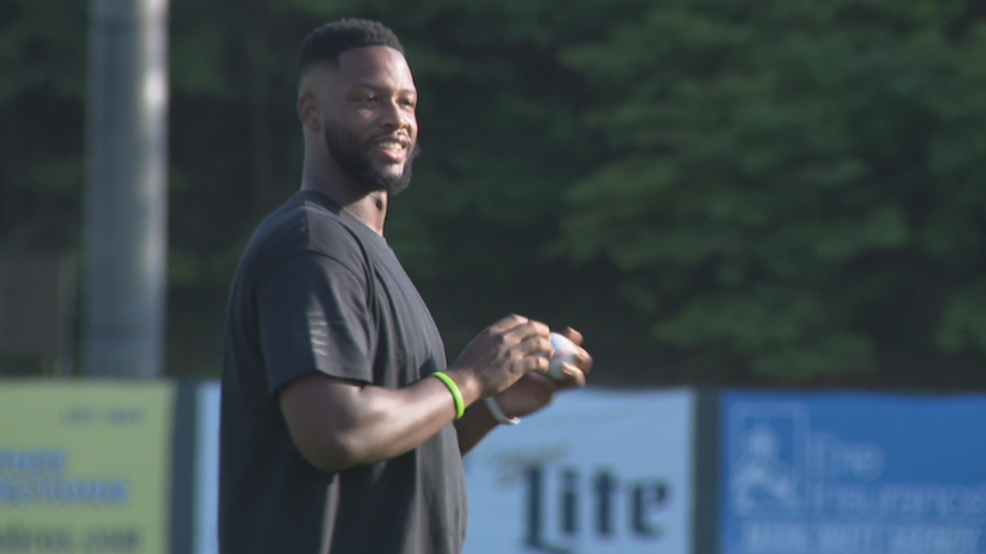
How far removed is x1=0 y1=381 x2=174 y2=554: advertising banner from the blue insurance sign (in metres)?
3.03

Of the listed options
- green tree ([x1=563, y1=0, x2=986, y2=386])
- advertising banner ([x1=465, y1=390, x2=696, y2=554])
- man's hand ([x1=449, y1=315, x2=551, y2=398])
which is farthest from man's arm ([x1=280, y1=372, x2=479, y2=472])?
green tree ([x1=563, y1=0, x2=986, y2=386])

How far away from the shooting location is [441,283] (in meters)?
18.0

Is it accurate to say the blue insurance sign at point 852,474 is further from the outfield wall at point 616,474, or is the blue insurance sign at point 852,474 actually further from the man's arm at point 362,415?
the man's arm at point 362,415

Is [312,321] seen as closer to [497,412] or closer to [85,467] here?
[497,412]

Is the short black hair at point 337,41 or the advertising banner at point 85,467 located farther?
the advertising banner at point 85,467

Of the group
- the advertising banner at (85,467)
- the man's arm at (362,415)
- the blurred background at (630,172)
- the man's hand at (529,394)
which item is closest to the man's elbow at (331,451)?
the man's arm at (362,415)

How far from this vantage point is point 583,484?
705cm

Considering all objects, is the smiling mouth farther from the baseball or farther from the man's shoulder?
the baseball

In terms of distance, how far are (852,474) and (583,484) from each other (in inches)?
55.7

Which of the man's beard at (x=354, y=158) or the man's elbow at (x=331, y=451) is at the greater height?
the man's beard at (x=354, y=158)

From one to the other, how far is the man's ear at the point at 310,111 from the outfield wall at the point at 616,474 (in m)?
4.83

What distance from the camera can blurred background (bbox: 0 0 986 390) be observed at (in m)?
14.1

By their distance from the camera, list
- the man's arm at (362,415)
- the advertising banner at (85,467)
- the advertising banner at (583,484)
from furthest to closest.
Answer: the advertising banner at (583,484), the advertising banner at (85,467), the man's arm at (362,415)

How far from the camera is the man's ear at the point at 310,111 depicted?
234cm
